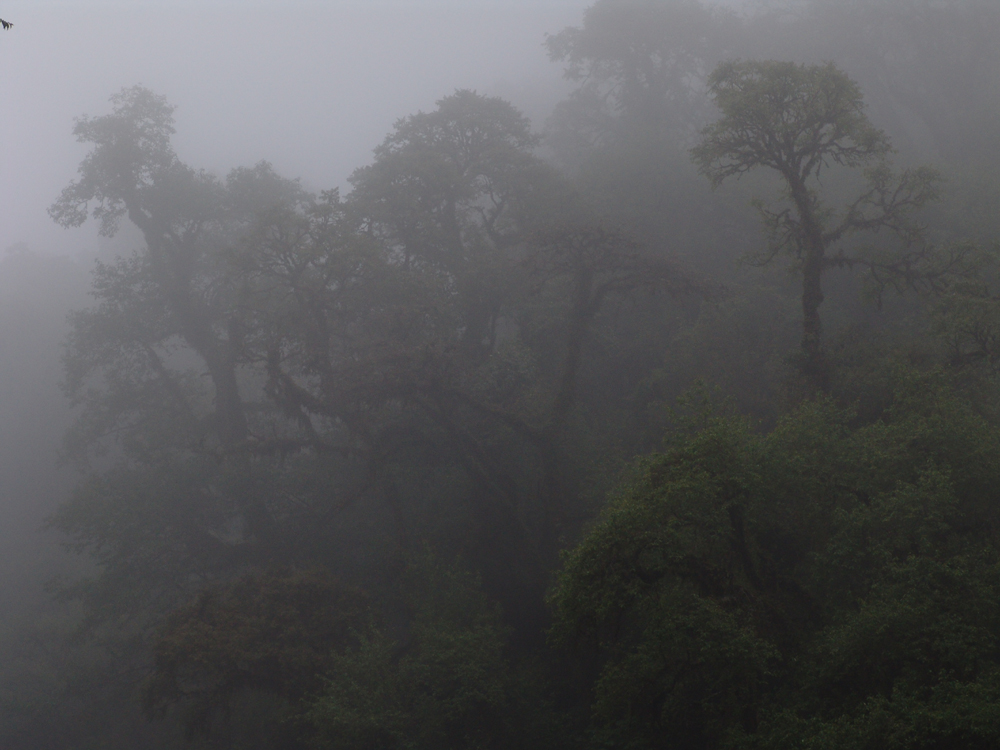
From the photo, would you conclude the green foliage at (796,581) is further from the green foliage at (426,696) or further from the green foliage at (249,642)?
the green foliage at (249,642)

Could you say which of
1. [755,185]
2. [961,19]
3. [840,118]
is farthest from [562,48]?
[840,118]

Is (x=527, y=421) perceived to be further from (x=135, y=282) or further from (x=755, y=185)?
(x=135, y=282)

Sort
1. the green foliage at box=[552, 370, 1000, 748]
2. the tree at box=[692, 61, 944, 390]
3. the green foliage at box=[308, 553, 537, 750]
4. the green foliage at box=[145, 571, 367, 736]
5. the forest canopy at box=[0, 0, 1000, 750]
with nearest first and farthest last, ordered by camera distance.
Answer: the green foliage at box=[552, 370, 1000, 748] < the forest canopy at box=[0, 0, 1000, 750] < the green foliage at box=[308, 553, 537, 750] < the green foliage at box=[145, 571, 367, 736] < the tree at box=[692, 61, 944, 390]

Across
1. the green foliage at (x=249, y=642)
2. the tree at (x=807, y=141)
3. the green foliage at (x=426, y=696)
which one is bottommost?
the green foliage at (x=426, y=696)

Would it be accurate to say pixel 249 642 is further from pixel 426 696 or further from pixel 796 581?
pixel 796 581

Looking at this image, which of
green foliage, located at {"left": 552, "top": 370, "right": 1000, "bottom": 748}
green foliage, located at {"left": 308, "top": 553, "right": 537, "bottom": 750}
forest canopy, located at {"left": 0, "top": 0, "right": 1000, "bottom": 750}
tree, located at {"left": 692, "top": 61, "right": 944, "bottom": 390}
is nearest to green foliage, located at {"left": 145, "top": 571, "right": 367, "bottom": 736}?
forest canopy, located at {"left": 0, "top": 0, "right": 1000, "bottom": 750}

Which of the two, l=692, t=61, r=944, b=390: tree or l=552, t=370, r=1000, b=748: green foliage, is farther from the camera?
l=692, t=61, r=944, b=390: tree

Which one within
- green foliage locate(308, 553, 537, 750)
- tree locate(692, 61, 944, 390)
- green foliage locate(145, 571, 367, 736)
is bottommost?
green foliage locate(308, 553, 537, 750)

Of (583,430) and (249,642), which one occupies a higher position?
(583,430)

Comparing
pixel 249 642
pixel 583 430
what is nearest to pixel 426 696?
pixel 249 642

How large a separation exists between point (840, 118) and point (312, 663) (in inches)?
712

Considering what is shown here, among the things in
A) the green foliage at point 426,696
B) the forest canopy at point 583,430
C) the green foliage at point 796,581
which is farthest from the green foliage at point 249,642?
the green foliage at point 796,581

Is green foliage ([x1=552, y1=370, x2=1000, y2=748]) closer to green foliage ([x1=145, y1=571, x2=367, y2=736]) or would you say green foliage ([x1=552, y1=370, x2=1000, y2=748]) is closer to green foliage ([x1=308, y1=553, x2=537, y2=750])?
green foliage ([x1=308, y1=553, x2=537, y2=750])

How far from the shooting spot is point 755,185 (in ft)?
88.5
